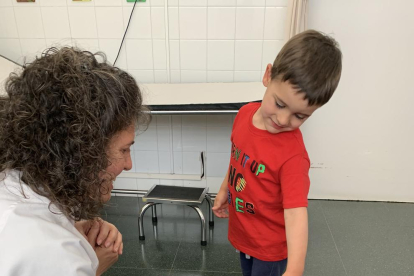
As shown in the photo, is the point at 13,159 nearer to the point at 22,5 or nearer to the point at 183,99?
the point at 183,99

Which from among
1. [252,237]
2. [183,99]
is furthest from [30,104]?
[183,99]

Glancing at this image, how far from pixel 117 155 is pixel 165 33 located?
168 centimetres

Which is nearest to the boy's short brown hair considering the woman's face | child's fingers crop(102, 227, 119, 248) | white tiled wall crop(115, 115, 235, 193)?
the woman's face

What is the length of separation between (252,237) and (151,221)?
125cm

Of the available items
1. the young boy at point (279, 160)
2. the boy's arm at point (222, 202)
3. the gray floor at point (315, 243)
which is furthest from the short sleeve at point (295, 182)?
the gray floor at point (315, 243)

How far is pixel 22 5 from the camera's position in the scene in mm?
2260

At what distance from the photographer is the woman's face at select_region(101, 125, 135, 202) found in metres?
0.70

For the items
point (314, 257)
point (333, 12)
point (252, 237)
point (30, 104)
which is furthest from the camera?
point (333, 12)

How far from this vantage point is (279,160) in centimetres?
99

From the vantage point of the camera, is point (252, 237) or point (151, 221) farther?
point (151, 221)

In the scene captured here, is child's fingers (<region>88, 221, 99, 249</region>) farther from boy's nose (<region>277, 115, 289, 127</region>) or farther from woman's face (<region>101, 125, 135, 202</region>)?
boy's nose (<region>277, 115, 289, 127</region>)

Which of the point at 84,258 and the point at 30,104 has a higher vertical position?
the point at 30,104

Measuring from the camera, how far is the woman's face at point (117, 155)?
0.70 meters

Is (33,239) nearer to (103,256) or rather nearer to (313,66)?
(103,256)
